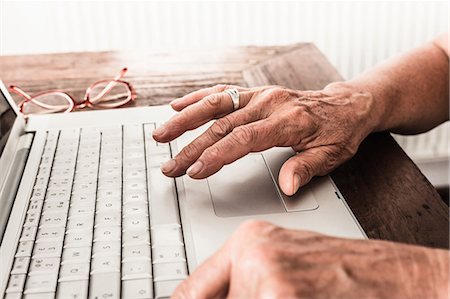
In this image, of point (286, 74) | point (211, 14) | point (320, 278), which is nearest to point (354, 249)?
point (320, 278)

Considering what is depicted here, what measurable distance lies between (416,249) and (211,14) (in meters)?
1.36

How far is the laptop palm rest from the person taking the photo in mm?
718

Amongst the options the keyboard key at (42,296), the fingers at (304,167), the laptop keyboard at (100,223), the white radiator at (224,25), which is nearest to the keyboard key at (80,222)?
the laptop keyboard at (100,223)

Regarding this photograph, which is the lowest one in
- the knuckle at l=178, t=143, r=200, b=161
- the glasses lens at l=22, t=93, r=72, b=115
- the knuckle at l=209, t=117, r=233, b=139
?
→ the glasses lens at l=22, t=93, r=72, b=115

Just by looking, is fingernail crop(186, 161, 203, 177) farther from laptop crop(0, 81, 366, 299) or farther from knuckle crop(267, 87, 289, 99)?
knuckle crop(267, 87, 289, 99)

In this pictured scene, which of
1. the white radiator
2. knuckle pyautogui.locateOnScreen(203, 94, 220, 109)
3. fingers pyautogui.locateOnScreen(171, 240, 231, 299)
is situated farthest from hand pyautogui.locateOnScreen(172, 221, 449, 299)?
the white radiator

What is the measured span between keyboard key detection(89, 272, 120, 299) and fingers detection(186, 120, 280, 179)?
0.18 meters

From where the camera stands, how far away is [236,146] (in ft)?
2.52

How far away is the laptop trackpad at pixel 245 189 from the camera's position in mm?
718

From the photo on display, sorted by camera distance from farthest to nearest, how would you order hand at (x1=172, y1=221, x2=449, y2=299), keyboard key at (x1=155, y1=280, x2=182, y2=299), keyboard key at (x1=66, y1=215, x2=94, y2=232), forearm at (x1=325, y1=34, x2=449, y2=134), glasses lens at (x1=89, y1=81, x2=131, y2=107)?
glasses lens at (x1=89, y1=81, x2=131, y2=107) < forearm at (x1=325, y1=34, x2=449, y2=134) < keyboard key at (x1=66, y1=215, x2=94, y2=232) < keyboard key at (x1=155, y1=280, x2=182, y2=299) < hand at (x1=172, y1=221, x2=449, y2=299)

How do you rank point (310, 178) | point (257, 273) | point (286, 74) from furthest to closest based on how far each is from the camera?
point (286, 74) < point (310, 178) < point (257, 273)

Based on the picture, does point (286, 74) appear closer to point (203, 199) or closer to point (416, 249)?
point (203, 199)

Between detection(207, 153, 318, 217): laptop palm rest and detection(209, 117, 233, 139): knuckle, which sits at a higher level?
detection(209, 117, 233, 139): knuckle

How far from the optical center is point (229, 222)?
0.69 meters
